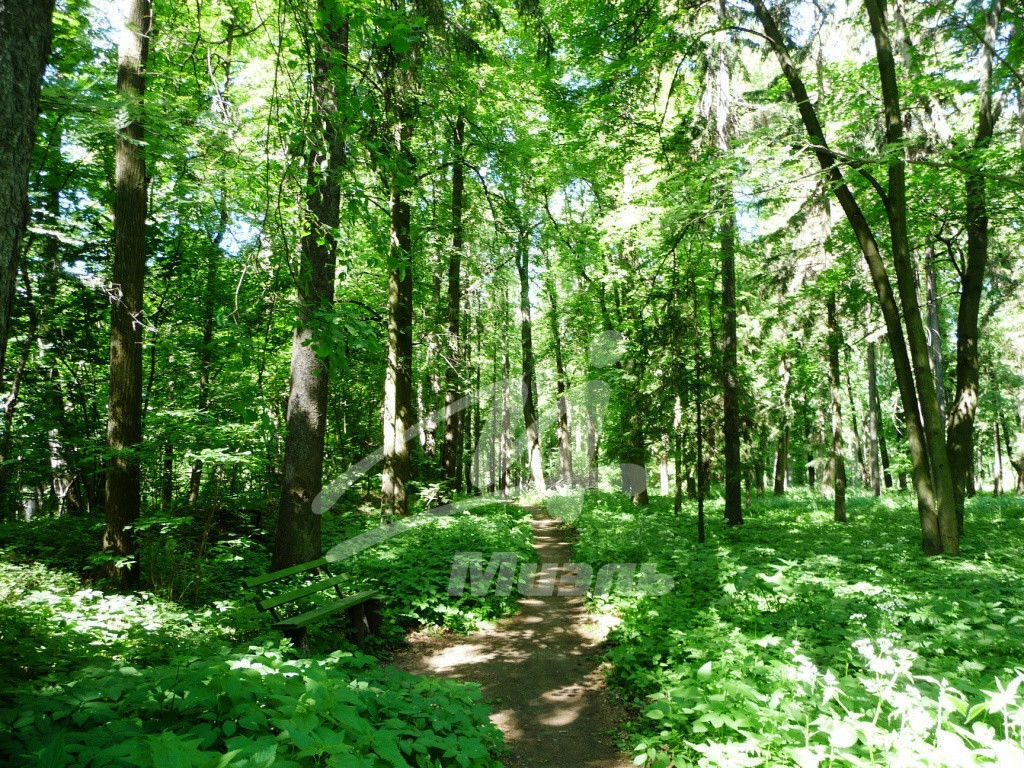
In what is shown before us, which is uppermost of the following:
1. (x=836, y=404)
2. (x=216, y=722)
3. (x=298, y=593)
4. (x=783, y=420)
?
(x=836, y=404)

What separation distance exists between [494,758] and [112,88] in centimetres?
1005

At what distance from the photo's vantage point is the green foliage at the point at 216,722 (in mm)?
1889

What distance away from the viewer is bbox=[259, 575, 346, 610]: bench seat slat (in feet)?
16.8

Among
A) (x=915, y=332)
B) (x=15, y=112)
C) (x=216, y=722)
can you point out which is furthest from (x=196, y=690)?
(x=915, y=332)

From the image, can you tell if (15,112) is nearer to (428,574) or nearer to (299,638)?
(299,638)

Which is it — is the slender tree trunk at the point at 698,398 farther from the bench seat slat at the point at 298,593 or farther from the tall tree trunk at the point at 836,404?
the bench seat slat at the point at 298,593

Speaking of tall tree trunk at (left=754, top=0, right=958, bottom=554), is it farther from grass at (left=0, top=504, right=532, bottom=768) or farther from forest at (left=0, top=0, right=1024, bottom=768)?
grass at (left=0, top=504, right=532, bottom=768)

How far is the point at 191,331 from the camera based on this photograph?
11586 mm

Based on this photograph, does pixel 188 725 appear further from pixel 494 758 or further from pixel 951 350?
pixel 951 350

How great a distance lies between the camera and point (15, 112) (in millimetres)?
2082

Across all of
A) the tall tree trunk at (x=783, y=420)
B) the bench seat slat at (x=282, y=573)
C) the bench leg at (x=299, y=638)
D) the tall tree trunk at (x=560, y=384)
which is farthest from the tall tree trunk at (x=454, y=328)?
the tall tree trunk at (x=783, y=420)

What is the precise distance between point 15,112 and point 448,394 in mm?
13687

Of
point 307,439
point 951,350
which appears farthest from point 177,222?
point 951,350

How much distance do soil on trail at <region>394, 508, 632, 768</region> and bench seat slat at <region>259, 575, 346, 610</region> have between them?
115 cm
